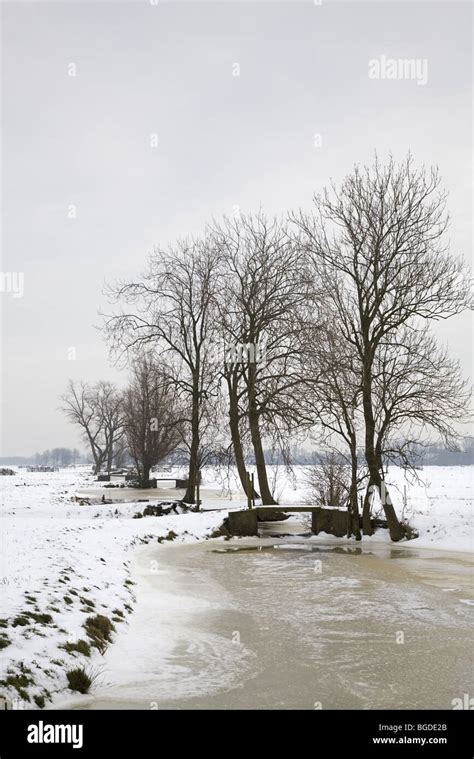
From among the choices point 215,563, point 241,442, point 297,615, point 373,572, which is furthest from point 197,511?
point 297,615

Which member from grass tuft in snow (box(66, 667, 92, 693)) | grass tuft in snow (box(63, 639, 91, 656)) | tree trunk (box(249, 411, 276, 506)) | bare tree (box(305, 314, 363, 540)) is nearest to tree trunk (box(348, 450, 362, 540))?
bare tree (box(305, 314, 363, 540))

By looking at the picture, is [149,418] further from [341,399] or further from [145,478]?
[341,399]

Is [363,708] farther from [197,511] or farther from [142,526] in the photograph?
[197,511]

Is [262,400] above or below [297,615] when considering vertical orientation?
above

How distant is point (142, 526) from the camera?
21.4m

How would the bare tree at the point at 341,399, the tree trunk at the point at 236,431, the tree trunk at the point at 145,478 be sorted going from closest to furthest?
the bare tree at the point at 341,399, the tree trunk at the point at 236,431, the tree trunk at the point at 145,478

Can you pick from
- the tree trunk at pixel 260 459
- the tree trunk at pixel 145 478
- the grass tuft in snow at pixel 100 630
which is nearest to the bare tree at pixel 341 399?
the tree trunk at pixel 260 459

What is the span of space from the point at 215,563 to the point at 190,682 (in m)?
9.40

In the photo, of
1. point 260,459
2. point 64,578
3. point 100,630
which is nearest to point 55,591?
point 64,578

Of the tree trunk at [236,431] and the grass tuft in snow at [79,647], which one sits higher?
the tree trunk at [236,431]

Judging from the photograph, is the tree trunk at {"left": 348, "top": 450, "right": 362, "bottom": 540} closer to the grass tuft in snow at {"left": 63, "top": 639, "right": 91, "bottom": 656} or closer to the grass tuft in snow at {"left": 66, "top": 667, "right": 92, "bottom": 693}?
the grass tuft in snow at {"left": 63, "top": 639, "right": 91, "bottom": 656}

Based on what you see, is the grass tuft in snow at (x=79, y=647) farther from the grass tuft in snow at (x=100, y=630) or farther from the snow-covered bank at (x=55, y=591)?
the grass tuft in snow at (x=100, y=630)

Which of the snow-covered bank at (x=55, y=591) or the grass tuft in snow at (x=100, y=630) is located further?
the grass tuft in snow at (x=100, y=630)
